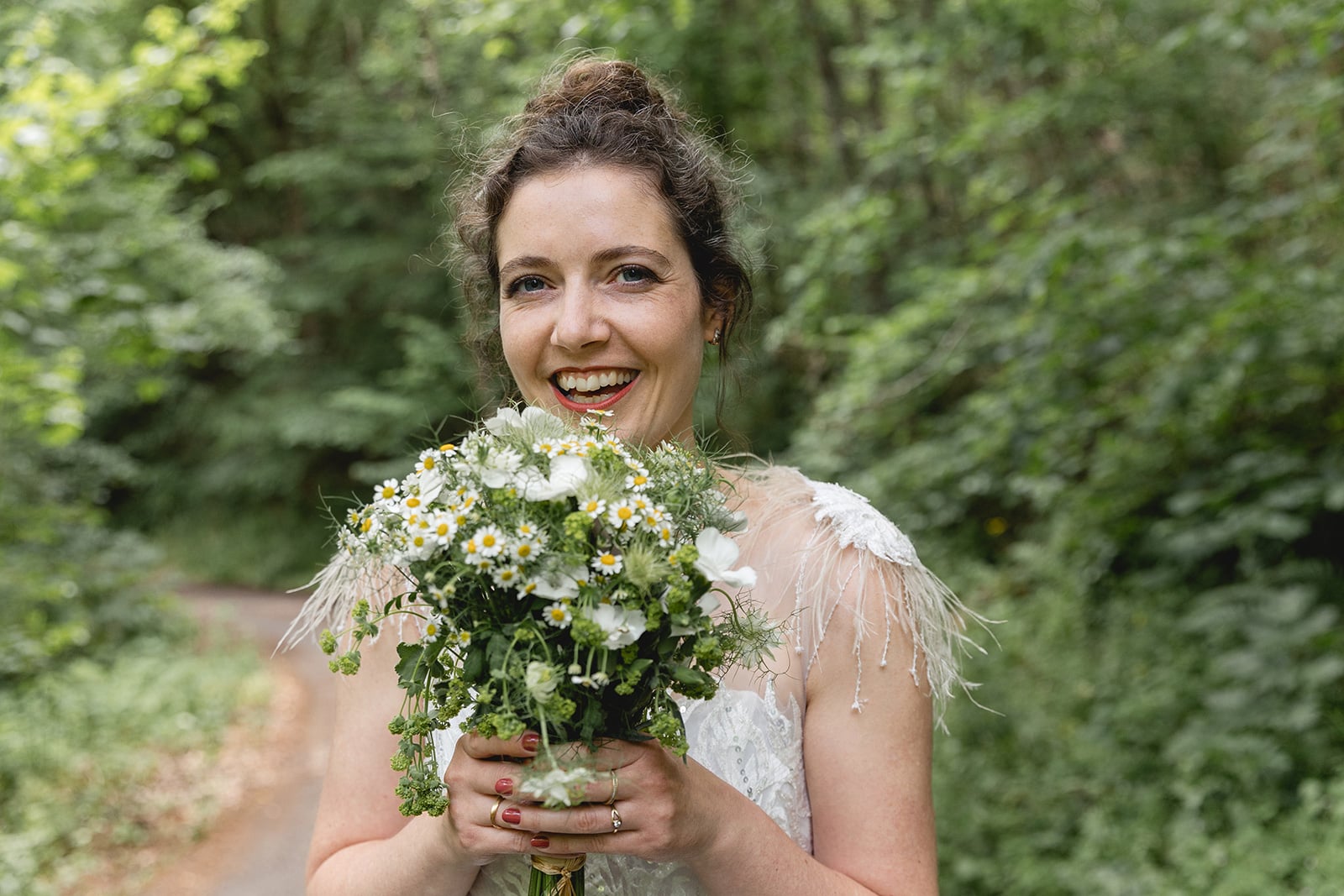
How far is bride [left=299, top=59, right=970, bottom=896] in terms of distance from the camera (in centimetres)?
168

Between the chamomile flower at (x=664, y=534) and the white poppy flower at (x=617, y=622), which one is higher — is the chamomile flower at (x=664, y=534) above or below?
above

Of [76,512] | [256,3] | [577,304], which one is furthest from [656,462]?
[256,3]

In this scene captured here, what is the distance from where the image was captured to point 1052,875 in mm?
4309

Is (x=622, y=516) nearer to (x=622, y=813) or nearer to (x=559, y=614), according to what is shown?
(x=559, y=614)

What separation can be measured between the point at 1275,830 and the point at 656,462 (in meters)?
3.73

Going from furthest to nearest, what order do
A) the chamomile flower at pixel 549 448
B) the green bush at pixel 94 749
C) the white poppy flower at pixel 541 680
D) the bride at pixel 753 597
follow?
the green bush at pixel 94 749 < the bride at pixel 753 597 < the chamomile flower at pixel 549 448 < the white poppy flower at pixel 541 680

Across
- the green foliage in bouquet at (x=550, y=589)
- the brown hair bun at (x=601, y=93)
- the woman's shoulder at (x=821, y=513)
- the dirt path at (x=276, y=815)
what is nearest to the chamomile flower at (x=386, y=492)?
the green foliage in bouquet at (x=550, y=589)

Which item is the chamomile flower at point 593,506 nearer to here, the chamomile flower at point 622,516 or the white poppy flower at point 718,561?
the chamomile flower at point 622,516

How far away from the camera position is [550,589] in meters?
1.23

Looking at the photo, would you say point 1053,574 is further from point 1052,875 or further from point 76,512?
point 76,512

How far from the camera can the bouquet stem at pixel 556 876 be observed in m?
1.44

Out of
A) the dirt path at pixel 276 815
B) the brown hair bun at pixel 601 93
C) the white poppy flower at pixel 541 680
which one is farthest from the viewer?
the dirt path at pixel 276 815

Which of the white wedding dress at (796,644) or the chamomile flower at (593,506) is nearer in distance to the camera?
A: the chamomile flower at (593,506)

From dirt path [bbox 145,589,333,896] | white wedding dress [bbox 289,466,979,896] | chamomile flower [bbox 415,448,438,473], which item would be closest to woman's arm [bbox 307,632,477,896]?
white wedding dress [bbox 289,466,979,896]
